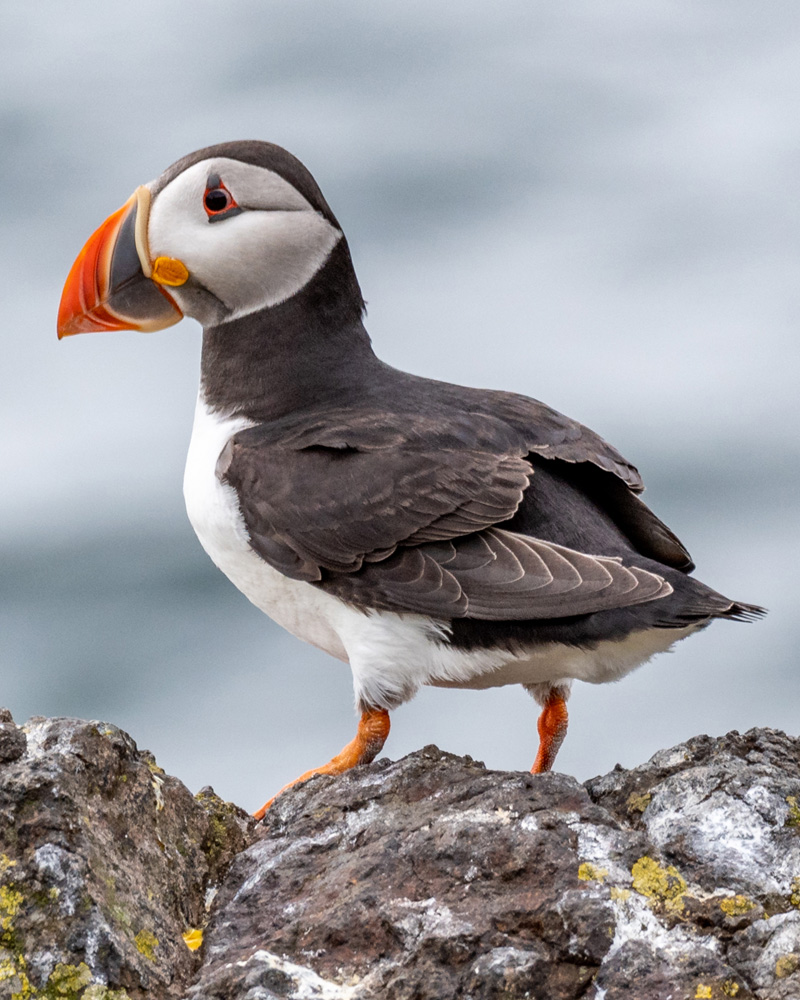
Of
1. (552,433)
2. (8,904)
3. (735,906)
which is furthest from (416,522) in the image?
(8,904)

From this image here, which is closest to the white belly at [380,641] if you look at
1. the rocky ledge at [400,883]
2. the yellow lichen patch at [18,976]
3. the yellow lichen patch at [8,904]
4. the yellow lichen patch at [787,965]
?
the rocky ledge at [400,883]

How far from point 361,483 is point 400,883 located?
6.19 feet

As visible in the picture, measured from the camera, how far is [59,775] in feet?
12.2

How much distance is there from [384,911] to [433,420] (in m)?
2.35

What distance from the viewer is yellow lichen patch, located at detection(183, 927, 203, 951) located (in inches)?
146

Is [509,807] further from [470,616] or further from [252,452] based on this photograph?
[252,452]

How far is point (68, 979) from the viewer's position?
3.31 m

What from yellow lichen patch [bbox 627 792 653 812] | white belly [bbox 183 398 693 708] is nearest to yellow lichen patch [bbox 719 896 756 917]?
yellow lichen patch [bbox 627 792 653 812]

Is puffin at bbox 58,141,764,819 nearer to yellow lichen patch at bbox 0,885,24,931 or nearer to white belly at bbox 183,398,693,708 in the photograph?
white belly at bbox 183,398,693,708

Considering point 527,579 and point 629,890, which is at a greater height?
point 527,579

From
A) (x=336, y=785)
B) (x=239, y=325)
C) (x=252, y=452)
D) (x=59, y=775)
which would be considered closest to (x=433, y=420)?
(x=252, y=452)

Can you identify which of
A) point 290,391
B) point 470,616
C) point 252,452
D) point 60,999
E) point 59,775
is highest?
point 290,391

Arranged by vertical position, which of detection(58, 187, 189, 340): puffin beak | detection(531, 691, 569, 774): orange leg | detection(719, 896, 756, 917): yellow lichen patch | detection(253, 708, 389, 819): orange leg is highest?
detection(58, 187, 189, 340): puffin beak

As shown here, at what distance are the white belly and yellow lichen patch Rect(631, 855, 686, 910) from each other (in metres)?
1.41
